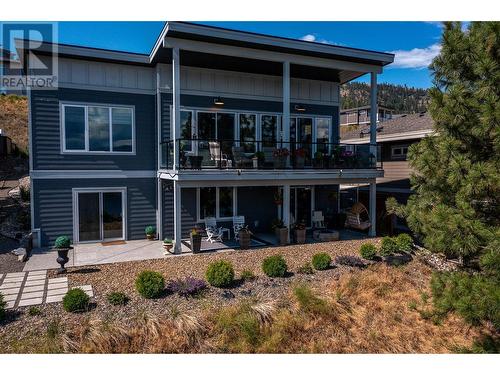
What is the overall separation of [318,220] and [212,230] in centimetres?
485

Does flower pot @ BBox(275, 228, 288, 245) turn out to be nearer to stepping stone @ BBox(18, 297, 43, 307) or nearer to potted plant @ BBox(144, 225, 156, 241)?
potted plant @ BBox(144, 225, 156, 241)

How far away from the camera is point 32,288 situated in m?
7.98

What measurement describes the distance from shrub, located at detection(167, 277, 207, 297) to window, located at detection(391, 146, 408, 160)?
12362 millimetres

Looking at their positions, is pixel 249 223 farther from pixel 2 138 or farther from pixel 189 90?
pixel 2 138

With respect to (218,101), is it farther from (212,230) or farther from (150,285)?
(150,285)

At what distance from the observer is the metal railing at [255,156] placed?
11273 millimetres

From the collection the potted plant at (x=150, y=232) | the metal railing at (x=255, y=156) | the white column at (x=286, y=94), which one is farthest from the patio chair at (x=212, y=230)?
the white column at (x=286, y=94)

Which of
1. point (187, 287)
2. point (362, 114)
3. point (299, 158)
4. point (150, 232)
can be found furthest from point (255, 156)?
point (362, 114)

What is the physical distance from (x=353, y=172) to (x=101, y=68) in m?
9.54

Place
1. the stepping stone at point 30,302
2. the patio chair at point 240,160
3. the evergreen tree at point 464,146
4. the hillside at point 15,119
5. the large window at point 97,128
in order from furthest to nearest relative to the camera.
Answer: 1. the hillside at point 15,119
2. the large window at point 97,128
3. the patio chair at point 240,160
4. the stepping stone at point 30,302
5. the evergreen tree at point 464,146

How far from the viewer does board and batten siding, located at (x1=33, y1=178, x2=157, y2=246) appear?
11562 mm

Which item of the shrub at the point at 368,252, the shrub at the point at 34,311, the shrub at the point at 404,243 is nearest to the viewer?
Result: the shrub at the point at 34,311

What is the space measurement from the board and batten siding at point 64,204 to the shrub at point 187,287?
5.15m

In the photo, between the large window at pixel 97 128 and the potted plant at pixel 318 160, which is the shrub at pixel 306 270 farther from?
the large window at pixel 97 128
